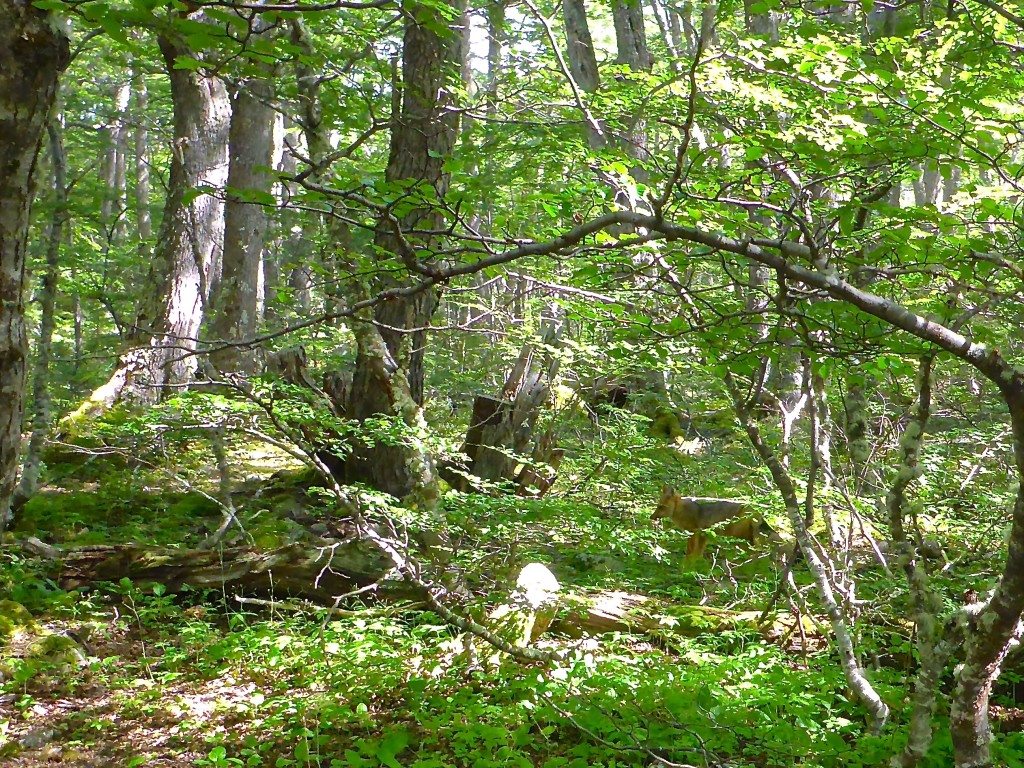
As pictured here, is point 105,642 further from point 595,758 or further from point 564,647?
point 595,758

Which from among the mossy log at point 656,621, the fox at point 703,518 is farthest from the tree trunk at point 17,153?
the fox at point 703,518

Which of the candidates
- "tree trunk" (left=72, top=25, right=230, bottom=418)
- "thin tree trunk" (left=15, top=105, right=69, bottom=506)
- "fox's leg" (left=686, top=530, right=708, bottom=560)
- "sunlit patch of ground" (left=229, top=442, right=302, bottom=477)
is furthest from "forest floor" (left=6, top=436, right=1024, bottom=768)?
"sunlit patch of ground" (left=229, top=442, right=302, bottom=477)

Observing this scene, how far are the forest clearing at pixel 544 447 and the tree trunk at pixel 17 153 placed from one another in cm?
1

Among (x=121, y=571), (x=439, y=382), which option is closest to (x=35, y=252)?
(x=439, y=382)

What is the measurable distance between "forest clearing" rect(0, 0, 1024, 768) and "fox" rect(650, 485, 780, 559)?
35 mm

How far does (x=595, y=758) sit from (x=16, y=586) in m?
4.16

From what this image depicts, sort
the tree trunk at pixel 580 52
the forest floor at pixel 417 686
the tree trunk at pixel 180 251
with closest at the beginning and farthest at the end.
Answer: the forest floor at pixel 417 686 → the tree trunk at pixel 180 251 → the tree trunk at pixel 580 52

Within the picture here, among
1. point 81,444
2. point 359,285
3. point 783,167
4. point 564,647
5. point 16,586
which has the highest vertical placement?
point 783,167

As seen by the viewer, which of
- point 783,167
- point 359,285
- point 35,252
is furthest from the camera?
point 35,252

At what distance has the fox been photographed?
23.0ft

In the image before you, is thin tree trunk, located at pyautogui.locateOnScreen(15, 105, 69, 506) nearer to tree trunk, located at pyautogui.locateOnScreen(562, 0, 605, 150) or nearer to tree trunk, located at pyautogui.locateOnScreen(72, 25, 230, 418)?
tree trunk, located at pyautogui.locateOnScreen(72, 25, 230, 418)

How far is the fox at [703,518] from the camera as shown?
7.01 meters

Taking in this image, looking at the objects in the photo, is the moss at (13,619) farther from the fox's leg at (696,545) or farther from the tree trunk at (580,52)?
the tree trunk at (580,52)

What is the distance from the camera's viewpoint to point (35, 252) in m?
14.6
